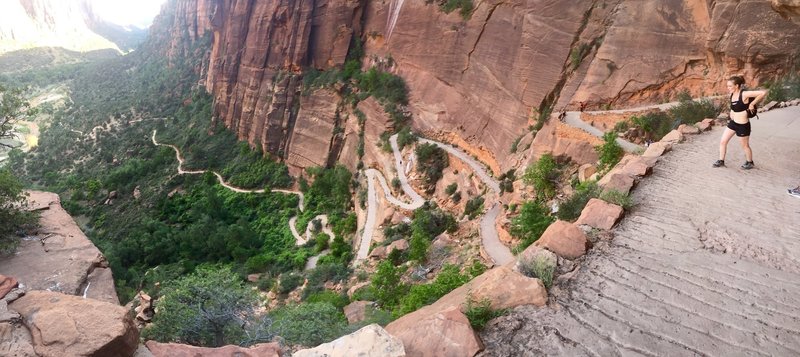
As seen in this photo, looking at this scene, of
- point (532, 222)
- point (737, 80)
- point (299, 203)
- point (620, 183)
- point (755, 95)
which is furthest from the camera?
point (299, 203)

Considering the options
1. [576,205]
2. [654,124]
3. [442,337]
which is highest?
[654,124]

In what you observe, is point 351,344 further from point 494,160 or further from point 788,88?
point 494,160

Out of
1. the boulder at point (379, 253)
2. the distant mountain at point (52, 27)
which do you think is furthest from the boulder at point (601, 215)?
the distant mountain at point (52, 27)

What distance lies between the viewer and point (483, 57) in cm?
2889

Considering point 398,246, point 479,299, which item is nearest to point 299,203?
point 398,246

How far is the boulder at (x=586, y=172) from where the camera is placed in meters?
15.1

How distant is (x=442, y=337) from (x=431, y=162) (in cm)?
2488

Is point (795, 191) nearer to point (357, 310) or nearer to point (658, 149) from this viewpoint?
point (658, 149)

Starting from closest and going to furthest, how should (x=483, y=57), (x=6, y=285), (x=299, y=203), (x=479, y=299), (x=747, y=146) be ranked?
(x=6, y=285) → (x=479, y=299) → (x=747, y=146) → (x=483, y=57) → (x=299, y=203)

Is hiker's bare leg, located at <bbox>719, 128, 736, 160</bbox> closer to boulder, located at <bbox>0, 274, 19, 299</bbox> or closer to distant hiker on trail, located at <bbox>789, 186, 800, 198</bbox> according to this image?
distant hiker on trail, located at <bbox>789, 186, 800, 198</bbox>

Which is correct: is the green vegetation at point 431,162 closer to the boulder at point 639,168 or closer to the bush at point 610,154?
the bush at point 610,154

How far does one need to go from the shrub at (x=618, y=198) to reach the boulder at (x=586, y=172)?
25.3ft

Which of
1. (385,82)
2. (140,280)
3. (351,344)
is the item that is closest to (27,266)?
(351,344)

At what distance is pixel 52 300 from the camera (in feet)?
15.6
